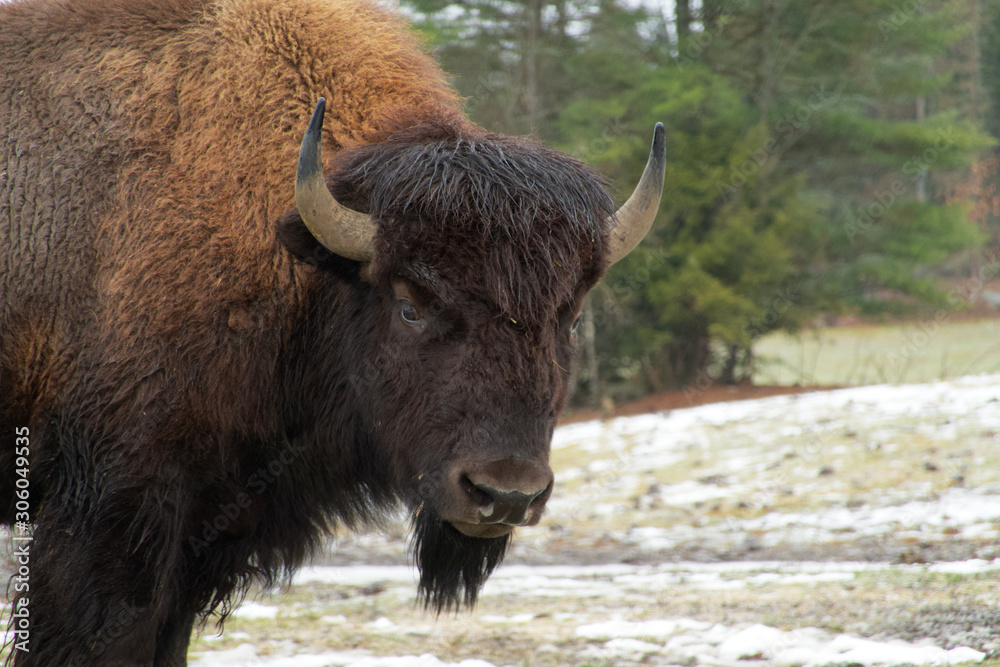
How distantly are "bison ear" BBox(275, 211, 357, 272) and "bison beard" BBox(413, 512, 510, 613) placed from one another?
4.19 ft

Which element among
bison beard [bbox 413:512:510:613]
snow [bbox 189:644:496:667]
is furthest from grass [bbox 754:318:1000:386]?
bison beard [bbox 413:512:510:613]

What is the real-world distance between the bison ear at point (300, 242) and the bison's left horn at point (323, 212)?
72 mm

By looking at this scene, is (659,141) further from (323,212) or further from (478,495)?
(478,495)

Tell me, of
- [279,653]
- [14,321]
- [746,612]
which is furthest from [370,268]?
[746,612]

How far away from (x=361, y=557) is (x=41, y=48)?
18.0ft

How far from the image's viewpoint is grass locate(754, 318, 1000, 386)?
19516 mm

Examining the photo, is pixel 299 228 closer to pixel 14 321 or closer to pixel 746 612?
pixel 14 321

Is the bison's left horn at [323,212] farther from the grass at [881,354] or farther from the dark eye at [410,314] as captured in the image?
the grass at [881,354]

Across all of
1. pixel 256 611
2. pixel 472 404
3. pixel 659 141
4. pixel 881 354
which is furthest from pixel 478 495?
pixel 881 354

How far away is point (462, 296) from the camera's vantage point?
3.23m

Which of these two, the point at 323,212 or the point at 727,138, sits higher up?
the point at 323,212

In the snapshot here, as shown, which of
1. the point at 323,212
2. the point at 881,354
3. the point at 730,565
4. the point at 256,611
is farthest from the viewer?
the point at 881,354

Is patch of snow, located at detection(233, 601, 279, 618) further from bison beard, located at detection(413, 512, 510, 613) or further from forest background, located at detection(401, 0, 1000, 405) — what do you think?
forest background, located at detection(401, 0, 1000, 405)

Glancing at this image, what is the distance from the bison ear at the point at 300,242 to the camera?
341 centimetres
